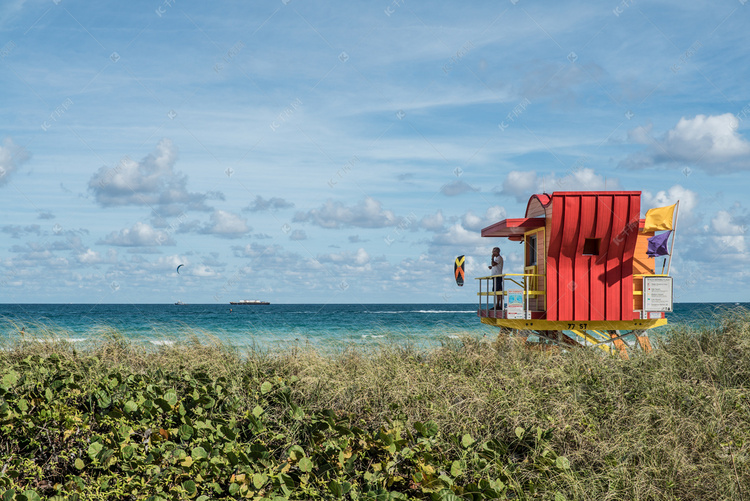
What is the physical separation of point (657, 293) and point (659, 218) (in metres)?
1.66

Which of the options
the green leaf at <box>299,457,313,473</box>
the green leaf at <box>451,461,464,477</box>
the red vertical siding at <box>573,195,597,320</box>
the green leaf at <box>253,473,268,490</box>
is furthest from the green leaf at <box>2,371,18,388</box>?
the red vertical siding at <box>573,195,597,320</box>

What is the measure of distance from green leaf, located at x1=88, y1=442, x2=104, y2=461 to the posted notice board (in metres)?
11.2

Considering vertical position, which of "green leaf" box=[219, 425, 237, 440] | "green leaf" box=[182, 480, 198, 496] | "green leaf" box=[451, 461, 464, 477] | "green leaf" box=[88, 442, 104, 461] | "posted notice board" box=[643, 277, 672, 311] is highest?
"posted notice board" box=[643, 277, 672, 311]

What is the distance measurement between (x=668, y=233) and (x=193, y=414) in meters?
10.7

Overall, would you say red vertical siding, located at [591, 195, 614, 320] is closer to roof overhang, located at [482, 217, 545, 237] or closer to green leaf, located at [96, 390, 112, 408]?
roof overhang, located at [482, 217, 545, 237]

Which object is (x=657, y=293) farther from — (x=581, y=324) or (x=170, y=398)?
(x=170, y=398)

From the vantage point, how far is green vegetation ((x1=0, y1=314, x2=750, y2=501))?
4.61 m

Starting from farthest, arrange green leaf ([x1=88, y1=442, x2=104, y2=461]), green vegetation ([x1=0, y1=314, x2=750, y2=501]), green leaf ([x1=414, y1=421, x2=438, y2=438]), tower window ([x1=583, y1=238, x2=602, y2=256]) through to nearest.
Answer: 1. tower window ([x1=583, y1=238, x2=602, y2=256])
2. green leaf ([x1=414, y1=421, x2=438, y2=438])
3. green leaf ([x1=88, y1=442, x2=104, y2=461])
4. green vegetation ([x1=0, y1=314, x2=750, y2=501])

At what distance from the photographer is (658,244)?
12.3 m

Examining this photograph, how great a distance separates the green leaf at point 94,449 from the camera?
15.7 feet

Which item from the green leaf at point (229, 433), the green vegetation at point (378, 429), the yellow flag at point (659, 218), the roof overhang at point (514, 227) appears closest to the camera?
the green vegetation at point (378, 429)

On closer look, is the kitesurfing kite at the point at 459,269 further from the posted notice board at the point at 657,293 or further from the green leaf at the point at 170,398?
the green leaf at the point at 170,398

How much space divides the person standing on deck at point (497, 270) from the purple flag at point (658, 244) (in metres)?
3.32

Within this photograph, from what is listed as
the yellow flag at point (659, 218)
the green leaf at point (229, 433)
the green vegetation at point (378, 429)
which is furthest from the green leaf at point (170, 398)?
the yellow flag at point (659, 218)
